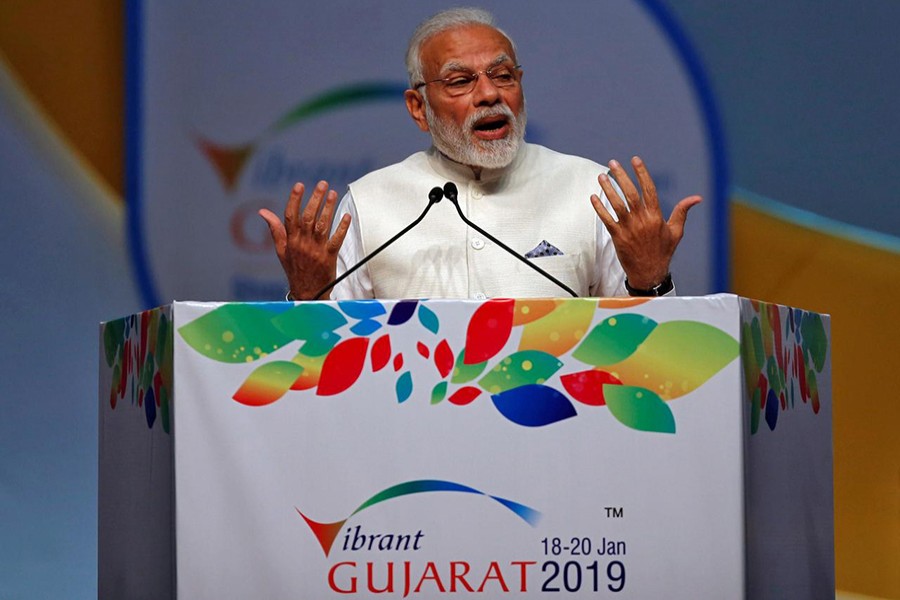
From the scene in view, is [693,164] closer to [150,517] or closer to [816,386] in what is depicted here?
[816,386]

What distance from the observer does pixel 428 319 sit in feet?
6.41

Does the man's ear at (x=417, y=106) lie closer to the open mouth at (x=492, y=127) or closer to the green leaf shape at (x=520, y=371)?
the open mouth at (x=492, y=127)

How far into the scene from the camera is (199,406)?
6.45 feet

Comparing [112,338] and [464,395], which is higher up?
[112,338]

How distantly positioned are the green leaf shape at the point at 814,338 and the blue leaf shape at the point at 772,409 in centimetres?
20

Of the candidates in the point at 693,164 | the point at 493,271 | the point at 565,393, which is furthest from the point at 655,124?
the point at 565,393

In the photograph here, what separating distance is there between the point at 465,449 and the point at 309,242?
0.66 meters

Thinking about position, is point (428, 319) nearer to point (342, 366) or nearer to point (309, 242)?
point (342, 366)

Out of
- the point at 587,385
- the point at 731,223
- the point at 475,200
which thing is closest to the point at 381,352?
the point at 587,385

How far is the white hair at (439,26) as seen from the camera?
10.0 ft

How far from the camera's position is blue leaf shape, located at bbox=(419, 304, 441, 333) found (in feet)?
6.40

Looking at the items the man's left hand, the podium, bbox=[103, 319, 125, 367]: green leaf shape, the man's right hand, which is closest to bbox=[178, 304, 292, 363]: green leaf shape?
the podium

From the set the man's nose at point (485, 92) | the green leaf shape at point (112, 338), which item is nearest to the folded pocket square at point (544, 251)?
the man's nose at point (485, 92)

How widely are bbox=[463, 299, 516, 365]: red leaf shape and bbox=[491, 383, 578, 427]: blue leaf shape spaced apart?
7 centimetres
